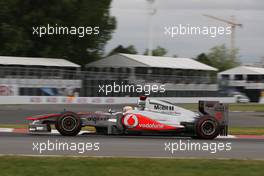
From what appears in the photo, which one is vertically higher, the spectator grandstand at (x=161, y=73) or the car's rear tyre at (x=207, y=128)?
the spectator grandstand at (x=161, y=73)

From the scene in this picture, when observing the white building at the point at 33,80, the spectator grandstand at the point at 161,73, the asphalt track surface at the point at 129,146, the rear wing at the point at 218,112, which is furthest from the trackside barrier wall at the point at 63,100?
the rear wing at the point at 218,112

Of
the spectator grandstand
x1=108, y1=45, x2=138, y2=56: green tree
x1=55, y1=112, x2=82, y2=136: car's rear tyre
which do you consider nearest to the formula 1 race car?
x1=55, y1=112, x2=82, y2=136: car's rear tyre

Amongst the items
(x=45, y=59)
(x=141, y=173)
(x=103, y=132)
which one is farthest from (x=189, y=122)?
(x=45, y=59)

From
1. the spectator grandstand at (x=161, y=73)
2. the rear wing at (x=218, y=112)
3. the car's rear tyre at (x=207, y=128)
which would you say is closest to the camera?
the car's rear tyre at (x=207, y=128)

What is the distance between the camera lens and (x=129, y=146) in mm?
12305

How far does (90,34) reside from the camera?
4994cm

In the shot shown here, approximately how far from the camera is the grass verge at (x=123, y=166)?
8461mm

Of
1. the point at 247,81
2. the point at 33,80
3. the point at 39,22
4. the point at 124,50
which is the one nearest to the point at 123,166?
the point at 33,80

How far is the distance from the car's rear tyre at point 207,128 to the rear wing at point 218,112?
231 millimetres

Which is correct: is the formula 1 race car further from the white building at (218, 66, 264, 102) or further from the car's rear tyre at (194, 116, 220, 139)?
the white building at (218, 66, 264, 102)

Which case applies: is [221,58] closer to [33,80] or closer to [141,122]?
[33,80]

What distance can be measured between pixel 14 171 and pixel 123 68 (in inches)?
1584

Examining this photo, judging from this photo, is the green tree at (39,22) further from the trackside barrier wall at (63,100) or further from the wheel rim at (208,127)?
the wheel rim at (208,127)

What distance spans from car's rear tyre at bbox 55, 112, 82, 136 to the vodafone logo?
1181 millimetres
